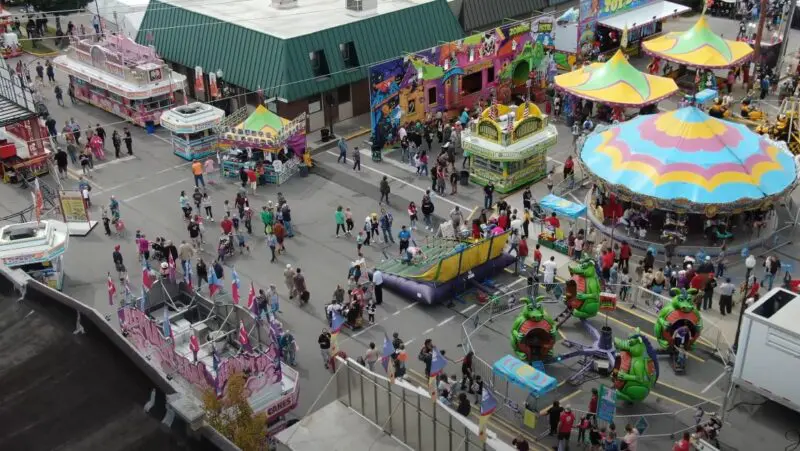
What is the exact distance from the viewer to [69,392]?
12.6 m

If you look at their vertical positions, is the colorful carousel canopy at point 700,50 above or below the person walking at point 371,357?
above

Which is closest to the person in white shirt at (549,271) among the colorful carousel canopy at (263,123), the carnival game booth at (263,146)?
the carnival game booth at (263,146)

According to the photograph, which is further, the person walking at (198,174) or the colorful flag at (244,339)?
the person walking at (198,174)

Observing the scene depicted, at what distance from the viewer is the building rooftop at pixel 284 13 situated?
136 feet

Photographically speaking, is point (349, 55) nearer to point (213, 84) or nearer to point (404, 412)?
point (213, 84)

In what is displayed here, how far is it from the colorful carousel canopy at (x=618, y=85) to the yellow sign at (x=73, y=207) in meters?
22.0

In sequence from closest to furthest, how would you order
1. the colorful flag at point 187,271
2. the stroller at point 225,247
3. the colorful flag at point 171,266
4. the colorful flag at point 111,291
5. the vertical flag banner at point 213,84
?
1. the colorful flag at point 111,291
2. the colorful flag at point 171,266
3. the colorful flag at point 187,271
4. the stroller at point 225,247
5. the vertical flag banner at point 213,84

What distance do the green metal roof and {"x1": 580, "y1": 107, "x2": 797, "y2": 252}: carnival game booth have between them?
14035 mm

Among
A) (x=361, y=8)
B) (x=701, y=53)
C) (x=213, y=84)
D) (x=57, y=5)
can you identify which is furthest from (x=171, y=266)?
(x=57, y=5)

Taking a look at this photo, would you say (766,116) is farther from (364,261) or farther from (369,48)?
(364,261)

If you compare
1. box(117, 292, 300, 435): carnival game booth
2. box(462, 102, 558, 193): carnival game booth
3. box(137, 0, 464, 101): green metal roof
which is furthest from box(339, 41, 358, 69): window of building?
box(117, 292, 300, 435): carnival game booth

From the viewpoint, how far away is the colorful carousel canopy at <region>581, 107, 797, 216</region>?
29.9m

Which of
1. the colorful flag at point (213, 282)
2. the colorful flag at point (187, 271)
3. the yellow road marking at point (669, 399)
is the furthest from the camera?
the colorful flag at point (187, 271)

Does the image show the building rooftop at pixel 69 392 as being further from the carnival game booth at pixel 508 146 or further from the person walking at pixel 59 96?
the person walking at pixel 59 96
